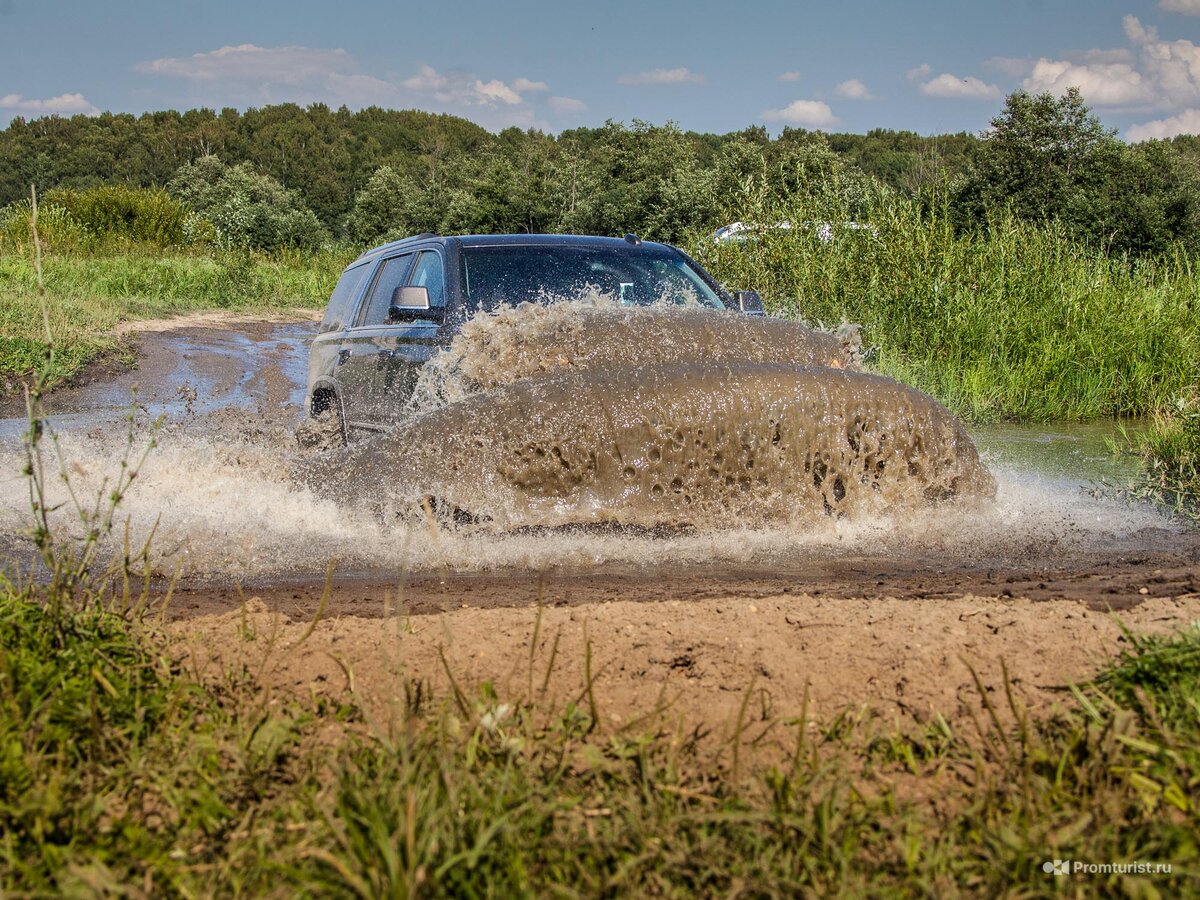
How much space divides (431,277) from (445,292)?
0.38 meters

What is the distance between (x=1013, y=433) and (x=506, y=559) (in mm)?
7069

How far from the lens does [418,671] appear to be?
321 centimetres

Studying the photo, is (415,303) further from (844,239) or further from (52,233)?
(52,233)

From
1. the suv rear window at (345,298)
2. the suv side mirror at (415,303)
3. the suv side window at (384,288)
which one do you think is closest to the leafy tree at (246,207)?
the suv rear window at (345,298)

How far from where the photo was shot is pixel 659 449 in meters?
5.62

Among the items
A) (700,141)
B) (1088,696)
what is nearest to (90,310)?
(1088,696)

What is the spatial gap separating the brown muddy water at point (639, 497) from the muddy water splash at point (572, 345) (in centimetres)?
1

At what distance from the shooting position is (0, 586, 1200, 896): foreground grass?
2.12 metres

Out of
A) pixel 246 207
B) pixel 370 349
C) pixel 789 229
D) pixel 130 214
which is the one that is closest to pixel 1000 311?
pixel 789 229

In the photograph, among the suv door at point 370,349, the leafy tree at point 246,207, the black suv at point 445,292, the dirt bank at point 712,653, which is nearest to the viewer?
the dirt bank at point 712,653

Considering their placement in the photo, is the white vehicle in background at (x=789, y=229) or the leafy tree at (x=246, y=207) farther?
the leafy tree at (x=246, y=207)

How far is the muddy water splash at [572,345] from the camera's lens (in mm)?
6105

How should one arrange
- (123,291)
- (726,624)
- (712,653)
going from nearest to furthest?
(712,653)
(726,624)
(123,291)

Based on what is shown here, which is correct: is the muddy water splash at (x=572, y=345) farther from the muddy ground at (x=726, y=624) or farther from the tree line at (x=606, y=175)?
the tree line at (x=606, y=175)
